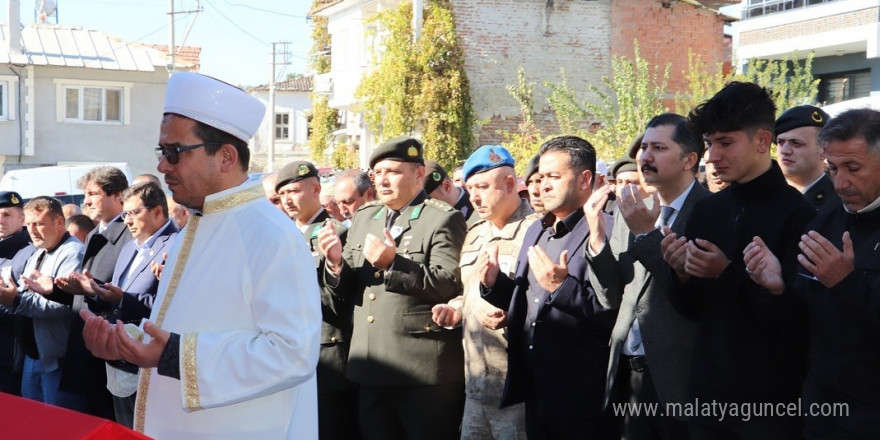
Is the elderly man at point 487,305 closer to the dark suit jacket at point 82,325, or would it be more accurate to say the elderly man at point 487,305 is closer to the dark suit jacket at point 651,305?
the dark suit jacket at point 651,305

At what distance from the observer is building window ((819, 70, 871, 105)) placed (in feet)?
75.2

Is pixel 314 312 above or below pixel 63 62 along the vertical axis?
below

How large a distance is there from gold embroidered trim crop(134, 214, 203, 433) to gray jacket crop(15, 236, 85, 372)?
4.47m

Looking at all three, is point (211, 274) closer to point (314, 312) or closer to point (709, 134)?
point (314, 312)

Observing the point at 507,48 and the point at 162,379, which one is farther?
the point at 507,48

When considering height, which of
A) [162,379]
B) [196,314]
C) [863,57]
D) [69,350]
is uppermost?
[863,57]

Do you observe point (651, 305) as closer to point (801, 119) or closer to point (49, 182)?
point (801, 119)

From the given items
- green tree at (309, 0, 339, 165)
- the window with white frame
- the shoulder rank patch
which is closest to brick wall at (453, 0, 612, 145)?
green tree at (309, 0, 339, 165)

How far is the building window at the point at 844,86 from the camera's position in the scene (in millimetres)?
22922

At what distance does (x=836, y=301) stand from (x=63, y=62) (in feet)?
112

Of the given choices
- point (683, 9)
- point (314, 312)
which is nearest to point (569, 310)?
point (314, 312)

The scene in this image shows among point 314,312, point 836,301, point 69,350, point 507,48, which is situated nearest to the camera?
point 314,312

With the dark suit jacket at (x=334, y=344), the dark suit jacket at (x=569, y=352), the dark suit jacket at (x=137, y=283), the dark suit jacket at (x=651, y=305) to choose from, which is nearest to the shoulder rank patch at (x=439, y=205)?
the dark suit jacket at (x=334, y=344)

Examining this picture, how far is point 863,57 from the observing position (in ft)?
75.5
